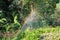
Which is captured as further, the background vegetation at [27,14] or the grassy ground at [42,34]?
the background vegetation at [27,14]

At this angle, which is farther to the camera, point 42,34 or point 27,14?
point 27,14

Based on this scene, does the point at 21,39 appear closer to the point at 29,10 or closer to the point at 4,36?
the point at 4,36

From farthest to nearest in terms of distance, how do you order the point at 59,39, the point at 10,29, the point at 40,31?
1. the point at 10,29
2. the point at 40,31
3. the point at 59,39

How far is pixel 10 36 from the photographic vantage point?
323 inches

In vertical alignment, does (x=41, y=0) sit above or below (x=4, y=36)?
above

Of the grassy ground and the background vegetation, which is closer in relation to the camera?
the grassy ground

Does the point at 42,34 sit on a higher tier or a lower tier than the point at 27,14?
lower

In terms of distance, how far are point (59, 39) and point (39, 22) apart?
6.41 feet

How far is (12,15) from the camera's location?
9828 mm

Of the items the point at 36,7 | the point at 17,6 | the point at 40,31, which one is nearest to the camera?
the point at 40,31

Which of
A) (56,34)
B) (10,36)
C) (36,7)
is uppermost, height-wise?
(36,7)

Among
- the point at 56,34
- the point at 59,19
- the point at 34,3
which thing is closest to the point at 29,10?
the point at 34,3

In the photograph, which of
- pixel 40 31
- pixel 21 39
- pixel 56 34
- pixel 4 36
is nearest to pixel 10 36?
pixel 4 36

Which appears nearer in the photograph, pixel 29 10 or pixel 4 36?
pixel 4 36
